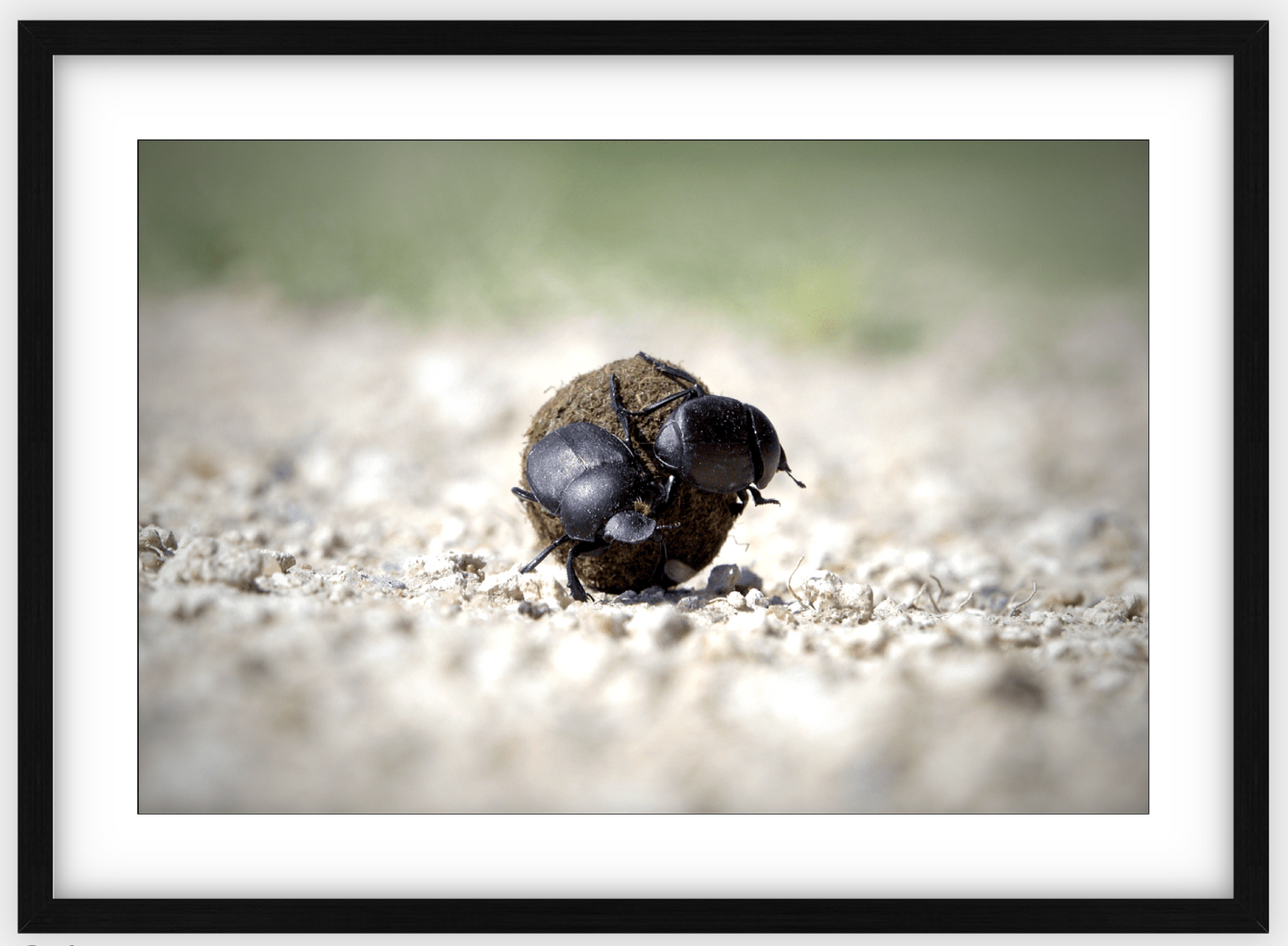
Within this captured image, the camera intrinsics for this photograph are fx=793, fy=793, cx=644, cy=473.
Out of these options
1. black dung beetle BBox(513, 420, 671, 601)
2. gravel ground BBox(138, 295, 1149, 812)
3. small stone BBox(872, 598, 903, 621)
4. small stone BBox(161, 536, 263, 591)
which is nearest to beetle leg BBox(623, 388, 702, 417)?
black dung beetle BBox(513, 420, 671, 601)

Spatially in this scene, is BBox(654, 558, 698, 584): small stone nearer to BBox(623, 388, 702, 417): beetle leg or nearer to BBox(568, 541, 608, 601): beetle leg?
BBox(568, 541, 608, 601): beetle leg

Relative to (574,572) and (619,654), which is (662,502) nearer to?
(574,572)

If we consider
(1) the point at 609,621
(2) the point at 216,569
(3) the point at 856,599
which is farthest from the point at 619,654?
(2) the point at 216,569

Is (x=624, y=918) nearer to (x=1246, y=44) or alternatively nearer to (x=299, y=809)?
(x=299, y=809)

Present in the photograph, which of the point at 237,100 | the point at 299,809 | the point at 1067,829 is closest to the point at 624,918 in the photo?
the point at 299,809

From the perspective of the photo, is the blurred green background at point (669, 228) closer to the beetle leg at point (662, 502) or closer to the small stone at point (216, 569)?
the small stone at point (216, 569)

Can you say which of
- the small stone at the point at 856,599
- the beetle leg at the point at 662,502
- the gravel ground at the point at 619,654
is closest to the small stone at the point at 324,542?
the gravel ground at the point at 619,654

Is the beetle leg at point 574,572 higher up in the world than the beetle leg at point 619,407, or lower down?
lower down
